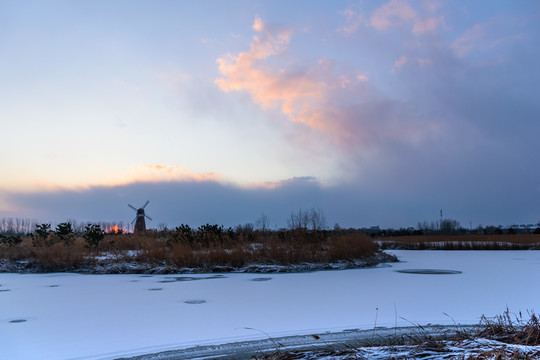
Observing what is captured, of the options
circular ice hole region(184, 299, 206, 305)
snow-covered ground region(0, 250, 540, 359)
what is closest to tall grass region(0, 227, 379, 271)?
snow-covered ground region(0, 250, 540, 359)

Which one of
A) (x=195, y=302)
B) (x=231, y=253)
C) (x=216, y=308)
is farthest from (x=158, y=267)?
(x=216, y=308)

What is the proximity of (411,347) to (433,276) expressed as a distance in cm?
691

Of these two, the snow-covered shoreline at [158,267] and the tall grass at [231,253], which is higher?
the tall grass at [231,253]

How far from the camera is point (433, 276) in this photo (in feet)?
29.1

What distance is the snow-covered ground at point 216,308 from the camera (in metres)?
3.75

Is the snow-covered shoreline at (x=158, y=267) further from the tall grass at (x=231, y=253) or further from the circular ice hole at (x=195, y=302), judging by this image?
the circular ice hole at (x=195, y=302)

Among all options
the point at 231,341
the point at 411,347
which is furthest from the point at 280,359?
the point at 231,341

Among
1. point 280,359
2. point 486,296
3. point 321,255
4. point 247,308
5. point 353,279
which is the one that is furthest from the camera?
point 321,255

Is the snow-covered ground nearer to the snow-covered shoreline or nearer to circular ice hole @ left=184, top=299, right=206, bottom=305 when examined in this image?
circular ice hole @ left=184, top=299, right=206, bottom=305

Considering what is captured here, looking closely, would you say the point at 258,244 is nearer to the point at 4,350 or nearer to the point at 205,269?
the point at 205,269

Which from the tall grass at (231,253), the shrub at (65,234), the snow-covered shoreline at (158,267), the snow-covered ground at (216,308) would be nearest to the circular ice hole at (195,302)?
the snow-covered ground at (216,308)

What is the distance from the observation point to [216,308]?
5.33 metres

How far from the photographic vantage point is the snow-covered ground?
12.3 ft

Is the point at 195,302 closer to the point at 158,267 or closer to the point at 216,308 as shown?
the point at 216,308
